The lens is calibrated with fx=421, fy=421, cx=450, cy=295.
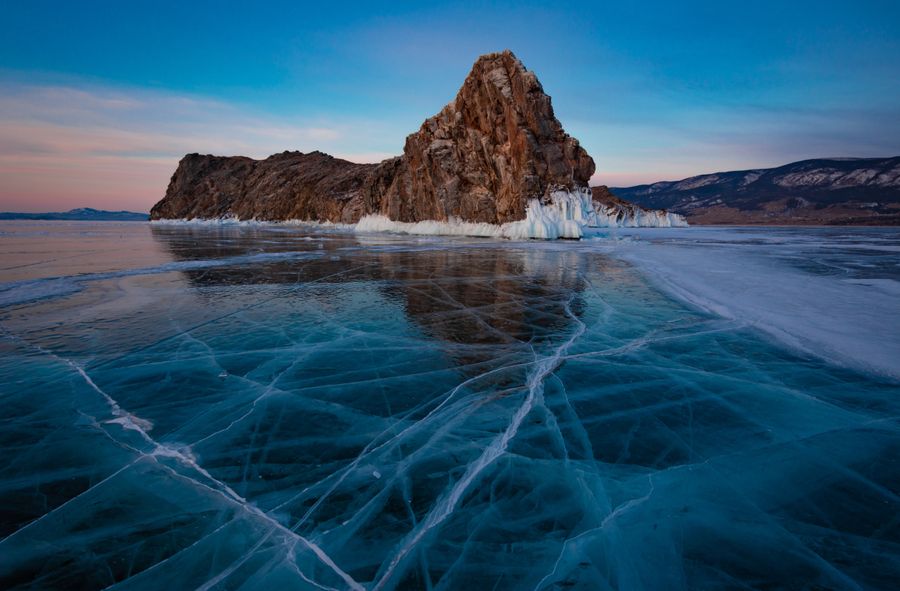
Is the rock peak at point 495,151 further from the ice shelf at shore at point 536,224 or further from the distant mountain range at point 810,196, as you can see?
the distant mountain range at point 810,196

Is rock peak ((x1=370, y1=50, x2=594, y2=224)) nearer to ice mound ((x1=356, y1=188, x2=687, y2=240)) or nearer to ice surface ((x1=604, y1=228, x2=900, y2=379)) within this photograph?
ice mound ((x1=356, y1=188, x2=687, y2=240))

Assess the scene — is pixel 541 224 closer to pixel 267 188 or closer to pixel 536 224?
pixel 536 224

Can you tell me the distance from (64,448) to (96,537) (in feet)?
4.51

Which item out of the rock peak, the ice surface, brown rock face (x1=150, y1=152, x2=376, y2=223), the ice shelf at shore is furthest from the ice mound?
brown rock face (x1=150, y1=152, x2=376, y2=223)

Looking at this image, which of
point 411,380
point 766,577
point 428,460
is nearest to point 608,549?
point 766,577

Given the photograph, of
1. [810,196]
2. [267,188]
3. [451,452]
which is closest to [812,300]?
[451,452]

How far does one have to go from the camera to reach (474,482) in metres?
2.86

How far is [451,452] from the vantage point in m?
3.24

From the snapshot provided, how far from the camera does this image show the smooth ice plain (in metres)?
2.22

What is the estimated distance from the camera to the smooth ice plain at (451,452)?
2.22m

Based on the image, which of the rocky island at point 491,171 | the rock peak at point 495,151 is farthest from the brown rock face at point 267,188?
the rock peak at point 495,151

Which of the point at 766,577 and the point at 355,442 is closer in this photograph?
the point at 766,577

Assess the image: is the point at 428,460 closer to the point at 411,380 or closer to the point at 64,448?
the point at 411,380

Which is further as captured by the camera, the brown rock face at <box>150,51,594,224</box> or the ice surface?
the brown rock face at <box>150,51,594,224</box>
